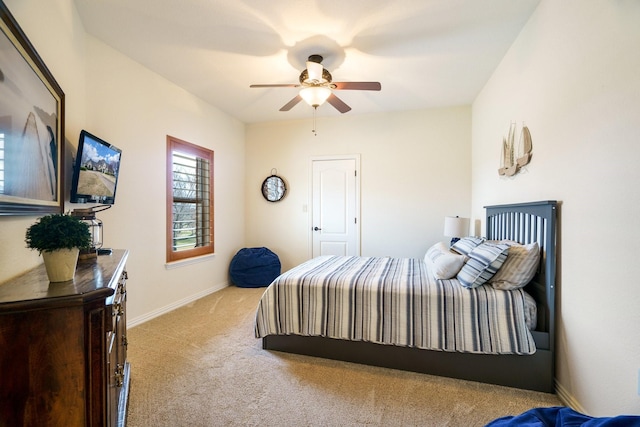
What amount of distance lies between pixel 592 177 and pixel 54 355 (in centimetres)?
255

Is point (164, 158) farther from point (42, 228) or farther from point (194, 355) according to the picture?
point (42, 228)

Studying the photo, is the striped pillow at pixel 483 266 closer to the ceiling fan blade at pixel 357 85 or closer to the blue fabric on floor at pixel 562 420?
the blue fabric on floor at pixel 562 420

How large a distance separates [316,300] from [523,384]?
5.12 ft

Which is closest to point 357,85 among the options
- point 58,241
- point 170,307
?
point 58,241

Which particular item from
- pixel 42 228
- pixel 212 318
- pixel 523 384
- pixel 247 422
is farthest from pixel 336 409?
pixel 212 318

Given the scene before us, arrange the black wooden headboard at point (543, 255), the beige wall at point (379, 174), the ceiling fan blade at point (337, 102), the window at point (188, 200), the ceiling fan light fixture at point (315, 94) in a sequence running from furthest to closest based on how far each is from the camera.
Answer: the beige wall at point (379, 174)
the window at point (188, 200)
the ceiling fan blade at point (337, 102)
the ceiling fan light fixture at point (315, 94)
the black wooden headboard at point (543, 255)

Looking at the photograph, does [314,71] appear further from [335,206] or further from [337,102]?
[335,206]

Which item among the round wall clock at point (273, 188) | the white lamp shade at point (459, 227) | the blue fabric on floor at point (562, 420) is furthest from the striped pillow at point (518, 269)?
the round wall clock at point (273, 188)

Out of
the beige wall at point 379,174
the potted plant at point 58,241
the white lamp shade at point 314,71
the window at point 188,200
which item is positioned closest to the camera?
the potted plant at point 58,241

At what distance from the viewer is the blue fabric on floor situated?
0.88 metres

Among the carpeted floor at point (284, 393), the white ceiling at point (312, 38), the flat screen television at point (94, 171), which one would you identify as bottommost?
the carpeted floor at point (284, 393)

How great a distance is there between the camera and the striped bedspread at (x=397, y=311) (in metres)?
2.01

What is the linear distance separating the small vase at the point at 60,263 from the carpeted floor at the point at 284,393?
1.14 m

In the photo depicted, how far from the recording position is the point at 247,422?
1708mm
